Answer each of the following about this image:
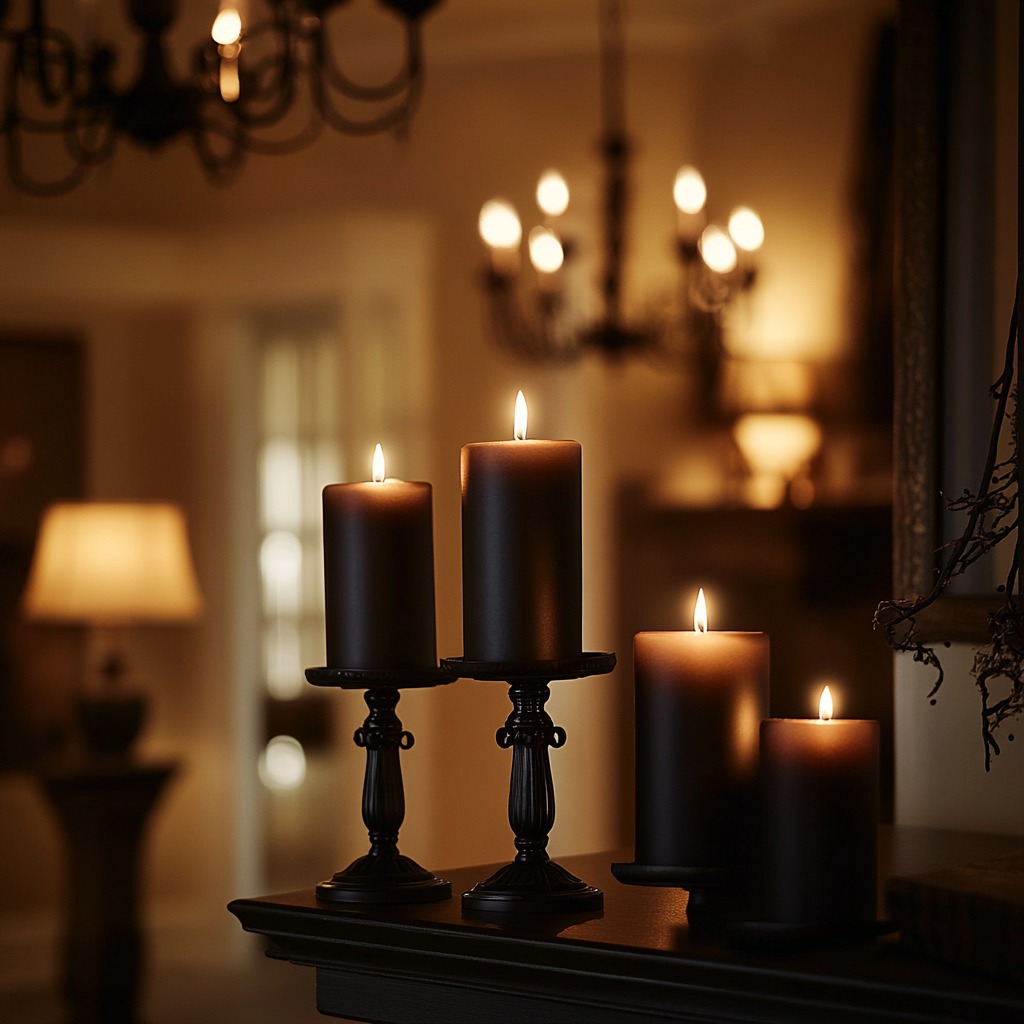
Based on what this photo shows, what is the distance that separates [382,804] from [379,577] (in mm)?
151

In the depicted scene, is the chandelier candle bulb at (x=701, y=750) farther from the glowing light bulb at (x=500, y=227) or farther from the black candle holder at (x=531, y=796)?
the glowing light bulb at (x=500, y=227)

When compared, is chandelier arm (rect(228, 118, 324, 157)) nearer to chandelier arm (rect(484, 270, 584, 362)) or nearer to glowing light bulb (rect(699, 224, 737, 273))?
chandelier arm (rect(484, 270, 584, 362))

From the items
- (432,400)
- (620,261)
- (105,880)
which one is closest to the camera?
(620,261)

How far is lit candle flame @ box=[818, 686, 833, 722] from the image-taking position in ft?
3.06

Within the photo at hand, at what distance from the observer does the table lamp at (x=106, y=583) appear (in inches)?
171

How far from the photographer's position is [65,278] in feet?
17.5

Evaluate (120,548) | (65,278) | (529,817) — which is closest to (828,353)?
(120,548)

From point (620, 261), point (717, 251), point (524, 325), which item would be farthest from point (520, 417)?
point (524, 325)

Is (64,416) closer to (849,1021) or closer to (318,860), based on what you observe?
(318,860)

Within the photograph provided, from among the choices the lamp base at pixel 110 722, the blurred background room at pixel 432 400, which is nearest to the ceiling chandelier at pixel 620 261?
the blurred background room at pixel 432 400

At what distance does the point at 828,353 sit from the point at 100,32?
2.43m

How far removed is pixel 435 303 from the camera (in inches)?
205

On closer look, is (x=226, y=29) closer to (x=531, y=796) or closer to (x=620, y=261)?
(x=531, y=796)

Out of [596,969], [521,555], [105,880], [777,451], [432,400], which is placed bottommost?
[105,880]
